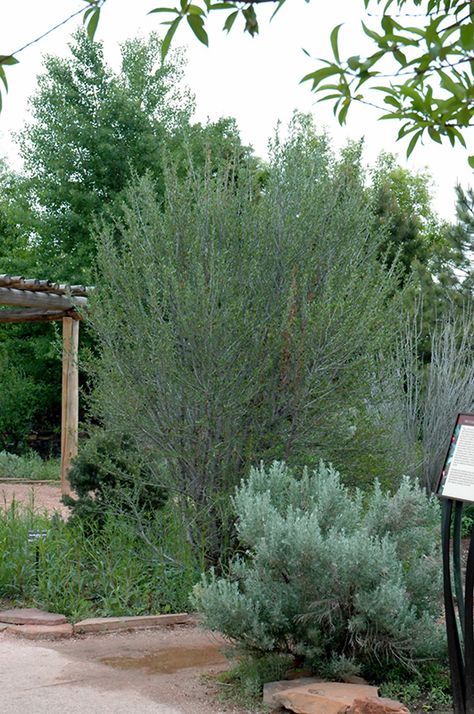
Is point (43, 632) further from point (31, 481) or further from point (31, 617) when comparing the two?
point (31, 481)

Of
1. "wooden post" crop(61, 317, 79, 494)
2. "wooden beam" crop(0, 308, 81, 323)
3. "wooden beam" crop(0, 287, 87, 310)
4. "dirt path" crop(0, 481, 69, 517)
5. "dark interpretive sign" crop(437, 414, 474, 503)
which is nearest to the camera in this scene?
"dark interpretive sign" crop(437, 414, 474, 503)

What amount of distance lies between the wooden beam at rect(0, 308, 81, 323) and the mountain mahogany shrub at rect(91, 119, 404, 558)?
5.71 meters

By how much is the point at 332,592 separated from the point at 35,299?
26.0ft

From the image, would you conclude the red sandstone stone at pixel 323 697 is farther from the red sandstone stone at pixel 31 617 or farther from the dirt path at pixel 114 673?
the red sandstone stone at pixel 31 617

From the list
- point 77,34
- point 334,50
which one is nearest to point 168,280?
point 334,50

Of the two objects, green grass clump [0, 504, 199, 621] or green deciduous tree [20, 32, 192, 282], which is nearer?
green grass clump [0, 504, 199, 621]

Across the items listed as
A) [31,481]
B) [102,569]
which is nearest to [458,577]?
[102,569]

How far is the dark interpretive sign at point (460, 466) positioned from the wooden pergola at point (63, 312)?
716 centimetres

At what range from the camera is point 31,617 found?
19.3ft

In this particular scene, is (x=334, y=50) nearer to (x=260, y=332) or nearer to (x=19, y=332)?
(x=260, y=332)

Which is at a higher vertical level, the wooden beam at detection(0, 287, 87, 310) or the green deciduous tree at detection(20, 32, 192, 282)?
the green deciduous tree at detection(20, 32, 192, 282)

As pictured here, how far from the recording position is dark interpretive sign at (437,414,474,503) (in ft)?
13.3

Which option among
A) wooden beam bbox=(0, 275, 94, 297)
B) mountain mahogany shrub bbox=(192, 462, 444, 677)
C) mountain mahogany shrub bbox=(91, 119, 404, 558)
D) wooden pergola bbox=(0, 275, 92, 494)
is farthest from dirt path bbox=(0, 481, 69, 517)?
mountain mahogany shrub bbox=(192, 462, 444, 677)

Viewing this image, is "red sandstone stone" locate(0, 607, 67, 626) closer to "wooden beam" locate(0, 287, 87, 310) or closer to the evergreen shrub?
the evergreen shrub
